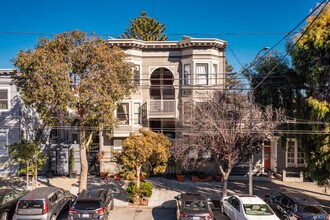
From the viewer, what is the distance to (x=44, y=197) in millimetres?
13336

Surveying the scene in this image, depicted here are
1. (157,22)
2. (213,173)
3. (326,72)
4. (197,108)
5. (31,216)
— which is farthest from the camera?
(157,22)

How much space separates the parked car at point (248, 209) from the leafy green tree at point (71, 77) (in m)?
8.29

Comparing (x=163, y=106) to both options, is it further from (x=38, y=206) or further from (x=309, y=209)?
(x=309, y=209)

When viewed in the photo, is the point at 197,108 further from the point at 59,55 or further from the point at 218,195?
the point at 59,55

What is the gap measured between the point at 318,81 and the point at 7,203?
18.1 m

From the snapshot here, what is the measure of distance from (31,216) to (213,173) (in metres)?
14.9

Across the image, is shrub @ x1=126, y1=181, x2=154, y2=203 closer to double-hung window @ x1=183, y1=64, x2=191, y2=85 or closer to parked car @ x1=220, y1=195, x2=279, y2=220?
parked car @ x1=220, y1=195, x2=279, y2=220

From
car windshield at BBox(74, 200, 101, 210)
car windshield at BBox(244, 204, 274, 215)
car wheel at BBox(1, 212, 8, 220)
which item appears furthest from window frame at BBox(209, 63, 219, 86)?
car wheel at BBox(1, 212, 8, 220)

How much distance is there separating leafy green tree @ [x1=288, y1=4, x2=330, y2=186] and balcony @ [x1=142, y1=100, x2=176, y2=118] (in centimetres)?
1028

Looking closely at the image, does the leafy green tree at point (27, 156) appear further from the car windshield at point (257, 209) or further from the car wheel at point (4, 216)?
the car windshield at point (257, 209)

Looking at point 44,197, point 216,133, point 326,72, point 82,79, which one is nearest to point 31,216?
point 44,197

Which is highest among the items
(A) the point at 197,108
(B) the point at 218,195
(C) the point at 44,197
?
(A) the point at 197,108

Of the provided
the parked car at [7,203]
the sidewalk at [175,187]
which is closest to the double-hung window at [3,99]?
the sidewalk at [175,187]

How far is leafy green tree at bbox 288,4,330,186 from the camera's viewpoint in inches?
610
